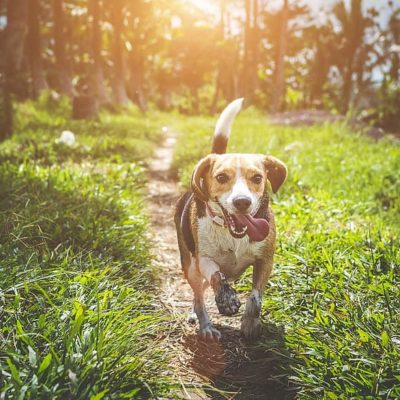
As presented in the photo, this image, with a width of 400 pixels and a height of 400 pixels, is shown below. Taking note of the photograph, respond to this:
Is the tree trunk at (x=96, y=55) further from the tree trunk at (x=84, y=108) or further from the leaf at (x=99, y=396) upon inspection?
the leaf at (x=99, y=396)

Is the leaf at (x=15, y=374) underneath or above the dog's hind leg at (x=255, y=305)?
above

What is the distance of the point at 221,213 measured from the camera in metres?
2.99

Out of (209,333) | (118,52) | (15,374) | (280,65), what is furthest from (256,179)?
(118,52)

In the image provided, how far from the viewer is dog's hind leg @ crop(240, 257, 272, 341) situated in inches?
111

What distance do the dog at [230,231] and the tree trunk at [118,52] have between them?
23.2 m

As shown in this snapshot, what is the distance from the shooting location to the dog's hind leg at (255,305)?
Result: 282 centimetres

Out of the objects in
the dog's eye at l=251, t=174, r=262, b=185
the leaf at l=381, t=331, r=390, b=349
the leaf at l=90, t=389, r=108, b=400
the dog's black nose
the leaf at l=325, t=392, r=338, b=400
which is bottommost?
the leaf at l=325, t=392, r=338, b=400

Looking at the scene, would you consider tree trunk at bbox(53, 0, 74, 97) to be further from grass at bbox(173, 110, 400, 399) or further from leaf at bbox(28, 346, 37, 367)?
leaf at bbox(28, 346, 37, 367)

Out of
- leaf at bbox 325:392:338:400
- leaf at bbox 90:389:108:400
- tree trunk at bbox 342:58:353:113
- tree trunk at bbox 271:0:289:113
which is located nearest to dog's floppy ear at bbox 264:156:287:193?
leaf at bbox 325:392:338:400

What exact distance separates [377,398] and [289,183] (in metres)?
4.35

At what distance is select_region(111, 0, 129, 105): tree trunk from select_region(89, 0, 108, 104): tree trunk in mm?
3649

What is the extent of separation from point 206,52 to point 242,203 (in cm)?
3754

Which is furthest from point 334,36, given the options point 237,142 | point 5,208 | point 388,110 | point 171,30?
point 5,208

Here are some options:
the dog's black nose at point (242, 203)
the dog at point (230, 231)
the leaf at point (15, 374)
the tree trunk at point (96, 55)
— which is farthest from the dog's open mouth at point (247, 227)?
the tree trunk at point (96, 55)
